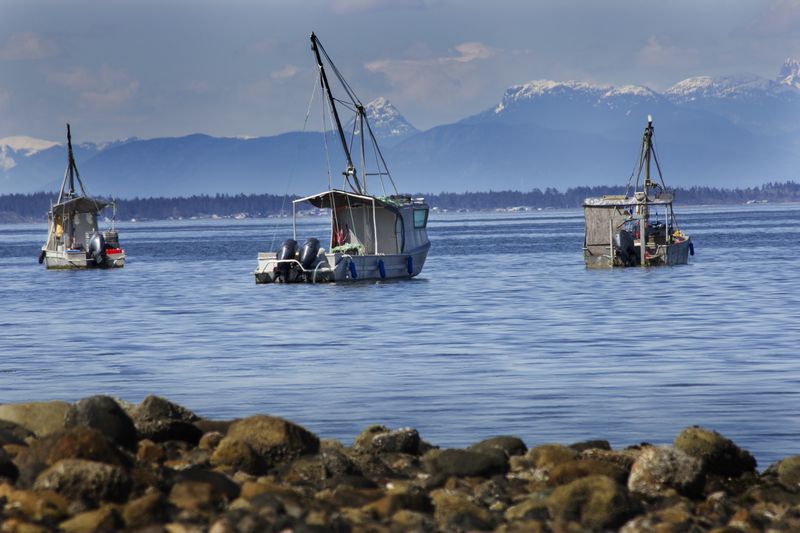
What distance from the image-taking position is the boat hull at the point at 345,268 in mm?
66812

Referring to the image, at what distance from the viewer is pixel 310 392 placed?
27.3 metres

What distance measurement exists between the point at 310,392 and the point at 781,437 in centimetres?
970

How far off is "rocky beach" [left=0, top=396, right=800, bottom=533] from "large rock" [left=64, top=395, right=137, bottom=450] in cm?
2

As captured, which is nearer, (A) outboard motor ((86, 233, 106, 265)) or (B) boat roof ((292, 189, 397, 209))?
(B) boat roof ((292, 189, 397, 209))

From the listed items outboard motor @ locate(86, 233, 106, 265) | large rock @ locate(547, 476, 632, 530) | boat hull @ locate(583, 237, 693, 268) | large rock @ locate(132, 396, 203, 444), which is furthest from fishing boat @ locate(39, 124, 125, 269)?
large rock @ locate(547, 476, 632, 530)

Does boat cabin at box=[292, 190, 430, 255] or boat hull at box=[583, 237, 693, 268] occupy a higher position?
boat cabin at box=[292, 190, 430, 255]

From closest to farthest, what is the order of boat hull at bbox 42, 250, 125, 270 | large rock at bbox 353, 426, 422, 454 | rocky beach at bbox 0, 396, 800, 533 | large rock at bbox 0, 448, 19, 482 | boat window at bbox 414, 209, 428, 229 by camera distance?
rocky beach at bbox 0, 396, 800, 533
large rock at bbox 0, 448, 19, 482
large rock at bbox 353, 426, 422, 454
boat window at bbox 414, 209, 428, 229
boat hull at bbox 42, 250, 125, 270

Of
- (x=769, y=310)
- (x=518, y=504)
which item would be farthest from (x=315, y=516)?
(x=769, y=310)

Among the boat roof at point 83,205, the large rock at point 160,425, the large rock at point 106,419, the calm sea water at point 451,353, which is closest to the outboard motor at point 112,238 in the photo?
the boat roof at point 83,205

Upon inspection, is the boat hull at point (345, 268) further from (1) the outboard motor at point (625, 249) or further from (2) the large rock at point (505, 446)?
(2) the large rock at point (505, 446)

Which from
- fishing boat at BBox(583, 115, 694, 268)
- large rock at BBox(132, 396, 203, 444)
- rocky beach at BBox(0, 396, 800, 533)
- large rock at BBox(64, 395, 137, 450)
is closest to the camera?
rocky beach at BBox(0, 396, 800, 533)

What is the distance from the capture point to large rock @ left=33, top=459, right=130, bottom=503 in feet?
46.9

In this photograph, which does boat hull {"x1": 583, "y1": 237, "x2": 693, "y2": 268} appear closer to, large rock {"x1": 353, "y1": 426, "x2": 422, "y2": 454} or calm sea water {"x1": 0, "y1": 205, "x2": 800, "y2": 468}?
calm sea water {"x1": 0, "y1": 205, "x2": 800, "y2": 468}

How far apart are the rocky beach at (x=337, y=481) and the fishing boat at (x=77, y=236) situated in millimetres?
78044
